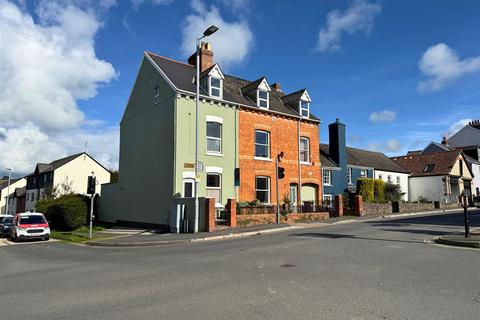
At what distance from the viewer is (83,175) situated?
54.9 meters

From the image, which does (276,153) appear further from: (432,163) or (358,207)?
(432,163)

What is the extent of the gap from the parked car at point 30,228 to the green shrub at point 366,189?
85.0 ft

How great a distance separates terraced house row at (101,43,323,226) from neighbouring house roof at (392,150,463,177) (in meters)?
23.5

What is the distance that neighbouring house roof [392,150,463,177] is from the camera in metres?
46.5

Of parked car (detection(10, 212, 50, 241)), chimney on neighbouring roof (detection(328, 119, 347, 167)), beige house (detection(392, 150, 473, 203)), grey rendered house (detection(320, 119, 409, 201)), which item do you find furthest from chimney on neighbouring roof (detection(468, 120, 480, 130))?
parked car (detection(10, 212, 50, 241))

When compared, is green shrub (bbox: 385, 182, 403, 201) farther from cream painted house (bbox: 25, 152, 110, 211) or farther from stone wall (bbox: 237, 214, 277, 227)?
cream painted house (bbox: 25, 152, 110, 211)

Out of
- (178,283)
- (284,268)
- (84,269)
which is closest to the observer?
(178,283)

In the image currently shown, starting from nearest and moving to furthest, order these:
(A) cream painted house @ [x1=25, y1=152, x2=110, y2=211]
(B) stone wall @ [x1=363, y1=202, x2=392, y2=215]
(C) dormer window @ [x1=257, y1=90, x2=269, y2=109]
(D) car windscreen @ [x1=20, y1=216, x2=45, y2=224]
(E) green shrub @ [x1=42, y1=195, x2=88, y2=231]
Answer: (D) car windscreen @ [x1=20, y1=216, x2=45, y2=224] → (E) green shrub @ [x1=42, y1=195, x2=88, y2=231] → (C) dormer window @ [x1=257, y1=90, x2=269, y2=109] → (B) stone wall @ [x1=363, y1=202, x2=392, y2=215] → (A) cream painted house @ [x1=25, y1=152, x2=110, y2=211]

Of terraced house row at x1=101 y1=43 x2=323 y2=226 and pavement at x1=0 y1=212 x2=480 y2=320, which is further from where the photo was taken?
terraced house row at x1=101 y1=43 x2=323 y2=226

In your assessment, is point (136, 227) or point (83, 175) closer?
point (136, 227)

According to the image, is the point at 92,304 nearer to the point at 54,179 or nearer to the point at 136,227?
the point at 136,227

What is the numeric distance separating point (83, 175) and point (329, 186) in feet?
122

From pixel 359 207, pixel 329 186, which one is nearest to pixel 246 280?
pixel 359 207

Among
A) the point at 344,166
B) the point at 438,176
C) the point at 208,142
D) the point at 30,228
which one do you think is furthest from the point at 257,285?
the point at 438,176
